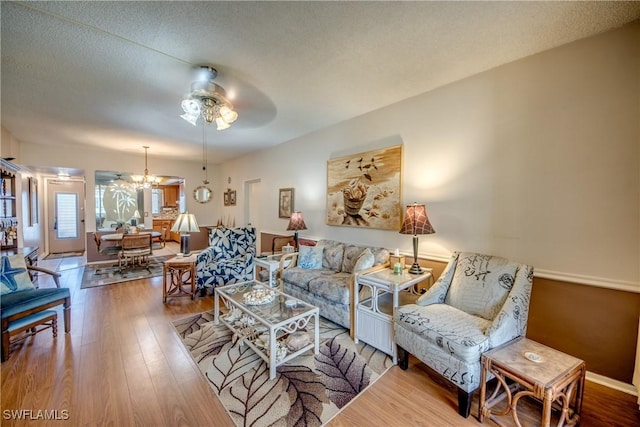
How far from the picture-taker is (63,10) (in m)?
1.58

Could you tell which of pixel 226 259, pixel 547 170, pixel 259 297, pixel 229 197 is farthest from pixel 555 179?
pixel 229 197

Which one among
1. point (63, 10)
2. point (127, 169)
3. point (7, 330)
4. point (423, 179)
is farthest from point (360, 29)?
point (127, 169)

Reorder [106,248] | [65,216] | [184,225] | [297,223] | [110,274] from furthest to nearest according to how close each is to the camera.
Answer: [65,216], [106,248], [110,274], [297,223], [184,225]

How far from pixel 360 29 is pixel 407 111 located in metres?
1.38

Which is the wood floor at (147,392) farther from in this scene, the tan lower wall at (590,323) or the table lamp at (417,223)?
the table lamp at (417,223)

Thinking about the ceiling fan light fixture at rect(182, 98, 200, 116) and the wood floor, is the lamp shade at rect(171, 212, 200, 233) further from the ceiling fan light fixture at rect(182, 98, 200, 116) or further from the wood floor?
the ceiling fan light fixture at rect(182, 98, 200, 116)

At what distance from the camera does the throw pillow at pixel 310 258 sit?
3350 millimetres

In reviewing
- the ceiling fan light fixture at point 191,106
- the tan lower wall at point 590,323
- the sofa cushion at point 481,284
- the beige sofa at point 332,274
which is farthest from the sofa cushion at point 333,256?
the ceiling fan light fixture at point 191,106

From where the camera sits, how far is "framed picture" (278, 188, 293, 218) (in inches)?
180

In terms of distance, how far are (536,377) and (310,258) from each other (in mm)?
2440

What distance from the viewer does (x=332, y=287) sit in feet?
8.71

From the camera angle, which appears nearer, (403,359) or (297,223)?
(403,359)

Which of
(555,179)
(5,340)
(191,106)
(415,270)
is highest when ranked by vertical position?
(191,106)

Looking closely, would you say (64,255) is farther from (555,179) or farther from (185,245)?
(555,179)
